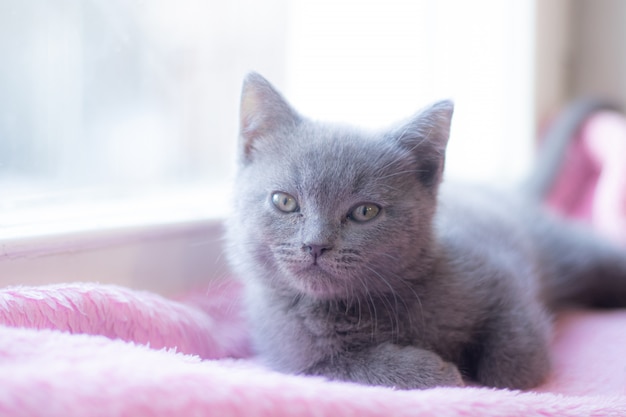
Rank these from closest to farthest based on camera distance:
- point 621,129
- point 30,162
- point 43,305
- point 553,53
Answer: point 43,305 < point 30,162 < point 621,129 < point 553,53

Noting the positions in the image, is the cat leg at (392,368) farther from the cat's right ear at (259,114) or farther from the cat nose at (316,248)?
the cat's right ear at (259,114)

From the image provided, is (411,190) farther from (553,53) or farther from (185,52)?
(553,53)

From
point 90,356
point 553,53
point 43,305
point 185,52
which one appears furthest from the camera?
point 553,53

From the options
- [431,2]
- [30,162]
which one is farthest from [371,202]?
[431,2]

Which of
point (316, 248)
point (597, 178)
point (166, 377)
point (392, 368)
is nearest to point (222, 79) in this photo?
point (316, 248)

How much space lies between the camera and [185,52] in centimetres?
149

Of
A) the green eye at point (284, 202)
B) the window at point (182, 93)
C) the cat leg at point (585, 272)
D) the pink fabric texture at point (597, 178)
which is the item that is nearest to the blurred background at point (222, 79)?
the window at point (182, 93)

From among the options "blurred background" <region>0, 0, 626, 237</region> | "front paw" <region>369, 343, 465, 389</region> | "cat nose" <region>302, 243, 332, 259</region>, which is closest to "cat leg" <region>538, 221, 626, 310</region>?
"blurred background" <region>0, 0, 626, 237</region>

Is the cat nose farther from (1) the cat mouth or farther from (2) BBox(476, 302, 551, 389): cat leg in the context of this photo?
(2) BBox(476, 302, 551, 389): cat leg

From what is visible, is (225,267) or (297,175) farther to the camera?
(225,267)

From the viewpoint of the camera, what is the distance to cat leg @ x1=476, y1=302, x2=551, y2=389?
39.0 inches

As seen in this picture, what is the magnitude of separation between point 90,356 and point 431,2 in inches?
62.9

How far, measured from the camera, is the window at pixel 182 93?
1123 mm

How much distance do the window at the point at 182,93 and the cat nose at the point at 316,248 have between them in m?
0.41
